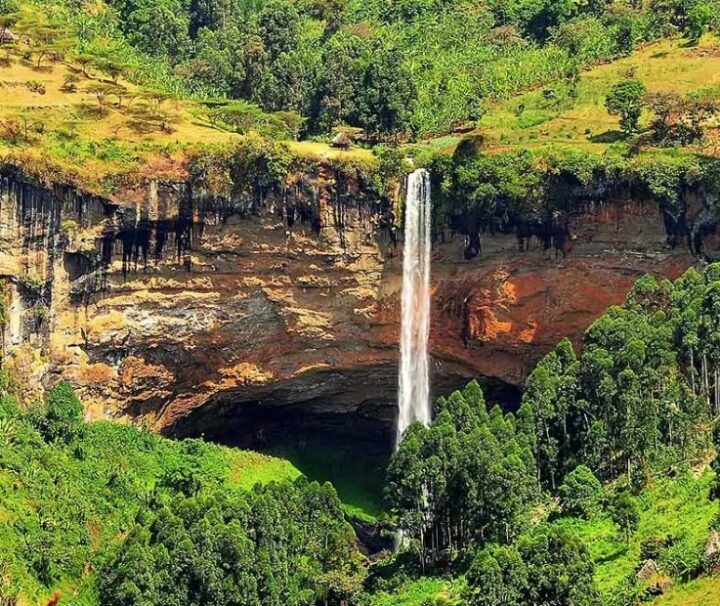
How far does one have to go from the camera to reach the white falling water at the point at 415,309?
4606 cm

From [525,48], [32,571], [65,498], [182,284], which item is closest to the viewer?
[32,571]

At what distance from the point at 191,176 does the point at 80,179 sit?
3634mm

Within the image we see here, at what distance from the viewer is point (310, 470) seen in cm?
4894

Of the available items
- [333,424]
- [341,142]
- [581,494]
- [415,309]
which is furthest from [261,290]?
[581,494]

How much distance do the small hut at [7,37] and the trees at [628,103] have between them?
24.4 m

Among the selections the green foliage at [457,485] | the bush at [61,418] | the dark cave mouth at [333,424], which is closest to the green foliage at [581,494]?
the green foliage at [457,485]

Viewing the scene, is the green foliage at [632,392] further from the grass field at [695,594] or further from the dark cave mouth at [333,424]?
the dark cave mouth at [333,424]

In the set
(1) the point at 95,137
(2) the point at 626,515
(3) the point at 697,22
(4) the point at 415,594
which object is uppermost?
(3) the point at 697,22

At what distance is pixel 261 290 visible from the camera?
45906 mm

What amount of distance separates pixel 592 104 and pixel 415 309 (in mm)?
12543

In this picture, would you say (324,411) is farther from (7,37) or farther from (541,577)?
(541,577)

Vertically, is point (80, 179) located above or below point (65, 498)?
above

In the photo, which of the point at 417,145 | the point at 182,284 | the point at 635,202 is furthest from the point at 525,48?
the point at 182,284

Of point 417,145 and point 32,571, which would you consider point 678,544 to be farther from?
point 417,145
